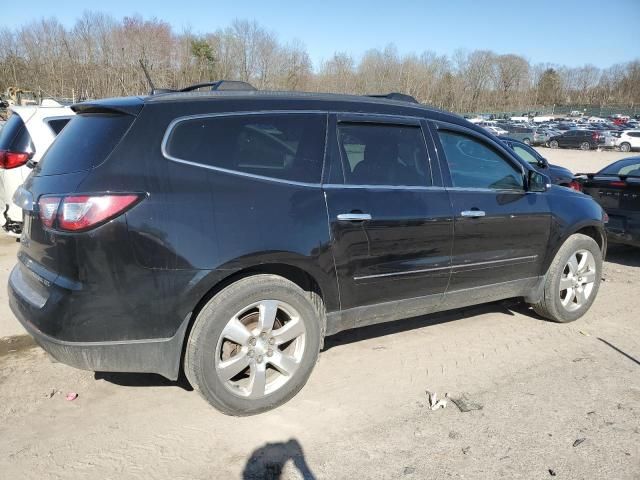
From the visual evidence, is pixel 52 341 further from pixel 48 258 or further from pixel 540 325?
pixel 540 325

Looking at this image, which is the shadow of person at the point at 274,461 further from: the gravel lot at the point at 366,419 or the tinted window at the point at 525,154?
the tinted window at the point at 525,154

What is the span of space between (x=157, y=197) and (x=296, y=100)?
3.85 ft

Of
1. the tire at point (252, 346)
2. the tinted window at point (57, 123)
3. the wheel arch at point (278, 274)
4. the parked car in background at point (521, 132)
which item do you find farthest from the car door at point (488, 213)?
the parked car in background at point (521, 132)

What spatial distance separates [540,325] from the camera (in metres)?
4.77

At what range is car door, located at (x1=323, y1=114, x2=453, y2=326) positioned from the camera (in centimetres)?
334

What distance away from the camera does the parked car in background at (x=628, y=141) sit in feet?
125

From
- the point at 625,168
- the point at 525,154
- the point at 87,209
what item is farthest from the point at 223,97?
the point at 525,154

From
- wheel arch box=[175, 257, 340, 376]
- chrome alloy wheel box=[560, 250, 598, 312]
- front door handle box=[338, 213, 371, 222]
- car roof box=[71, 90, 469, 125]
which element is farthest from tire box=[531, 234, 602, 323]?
wheel arch box=[175, 257, 340, 376]

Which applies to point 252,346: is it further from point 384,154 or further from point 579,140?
point 579,140

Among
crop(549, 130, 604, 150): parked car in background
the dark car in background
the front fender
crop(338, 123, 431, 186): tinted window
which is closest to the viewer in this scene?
crop(338, 123, 431, 186): tinted window

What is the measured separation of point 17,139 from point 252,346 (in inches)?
185

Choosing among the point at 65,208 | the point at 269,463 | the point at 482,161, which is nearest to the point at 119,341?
the point at 65,208

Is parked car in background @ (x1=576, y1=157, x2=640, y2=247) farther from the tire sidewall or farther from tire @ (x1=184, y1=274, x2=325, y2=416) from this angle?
tire @ (x1=184, y1=274, x2=325, y2=416)

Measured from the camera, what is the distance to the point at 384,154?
3652mm
